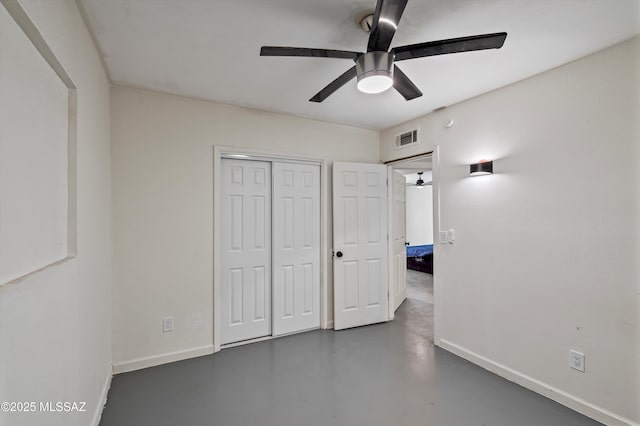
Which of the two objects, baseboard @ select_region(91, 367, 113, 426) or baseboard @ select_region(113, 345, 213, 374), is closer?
baseboard @ select_region(91, 367, 113, 426)

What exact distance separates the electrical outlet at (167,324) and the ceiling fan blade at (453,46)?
2819mm

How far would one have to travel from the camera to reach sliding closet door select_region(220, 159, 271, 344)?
3.07 metres

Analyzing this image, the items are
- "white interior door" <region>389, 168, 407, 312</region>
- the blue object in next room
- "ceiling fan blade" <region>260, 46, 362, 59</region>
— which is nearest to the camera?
"ceiling fan blade" <region>260, 46, 362, 59</region>

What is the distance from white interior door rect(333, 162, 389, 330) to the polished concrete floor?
0.55 meters

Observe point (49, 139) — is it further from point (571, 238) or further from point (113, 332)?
point (571, 238)

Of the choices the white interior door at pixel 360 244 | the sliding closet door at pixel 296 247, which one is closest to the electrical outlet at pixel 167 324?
the sliding closet door at pixel 296 247

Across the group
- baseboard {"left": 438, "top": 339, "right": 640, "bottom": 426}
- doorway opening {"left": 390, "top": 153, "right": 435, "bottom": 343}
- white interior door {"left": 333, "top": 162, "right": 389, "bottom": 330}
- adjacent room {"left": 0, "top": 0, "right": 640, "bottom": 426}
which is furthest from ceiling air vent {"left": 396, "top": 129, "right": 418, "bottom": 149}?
baseboard {"left": 438, "top": 339, "right": 640, "bottom": 426}

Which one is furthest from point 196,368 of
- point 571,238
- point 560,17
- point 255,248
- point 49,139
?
point 560,17

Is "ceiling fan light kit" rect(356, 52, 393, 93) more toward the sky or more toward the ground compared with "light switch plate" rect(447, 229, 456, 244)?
more toward the sky

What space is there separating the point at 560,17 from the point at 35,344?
2.87 m

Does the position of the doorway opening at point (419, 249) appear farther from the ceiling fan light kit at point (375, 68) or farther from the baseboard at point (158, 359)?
the baseboard at point (158, 359)

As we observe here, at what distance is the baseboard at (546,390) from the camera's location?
1903 mm

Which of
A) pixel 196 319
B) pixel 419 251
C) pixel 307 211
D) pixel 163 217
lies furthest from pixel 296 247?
pixel 419 251

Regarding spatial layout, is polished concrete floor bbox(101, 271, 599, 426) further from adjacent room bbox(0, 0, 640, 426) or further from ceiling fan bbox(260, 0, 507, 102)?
ceiling fan bbox(260, 0, 507, 102)
